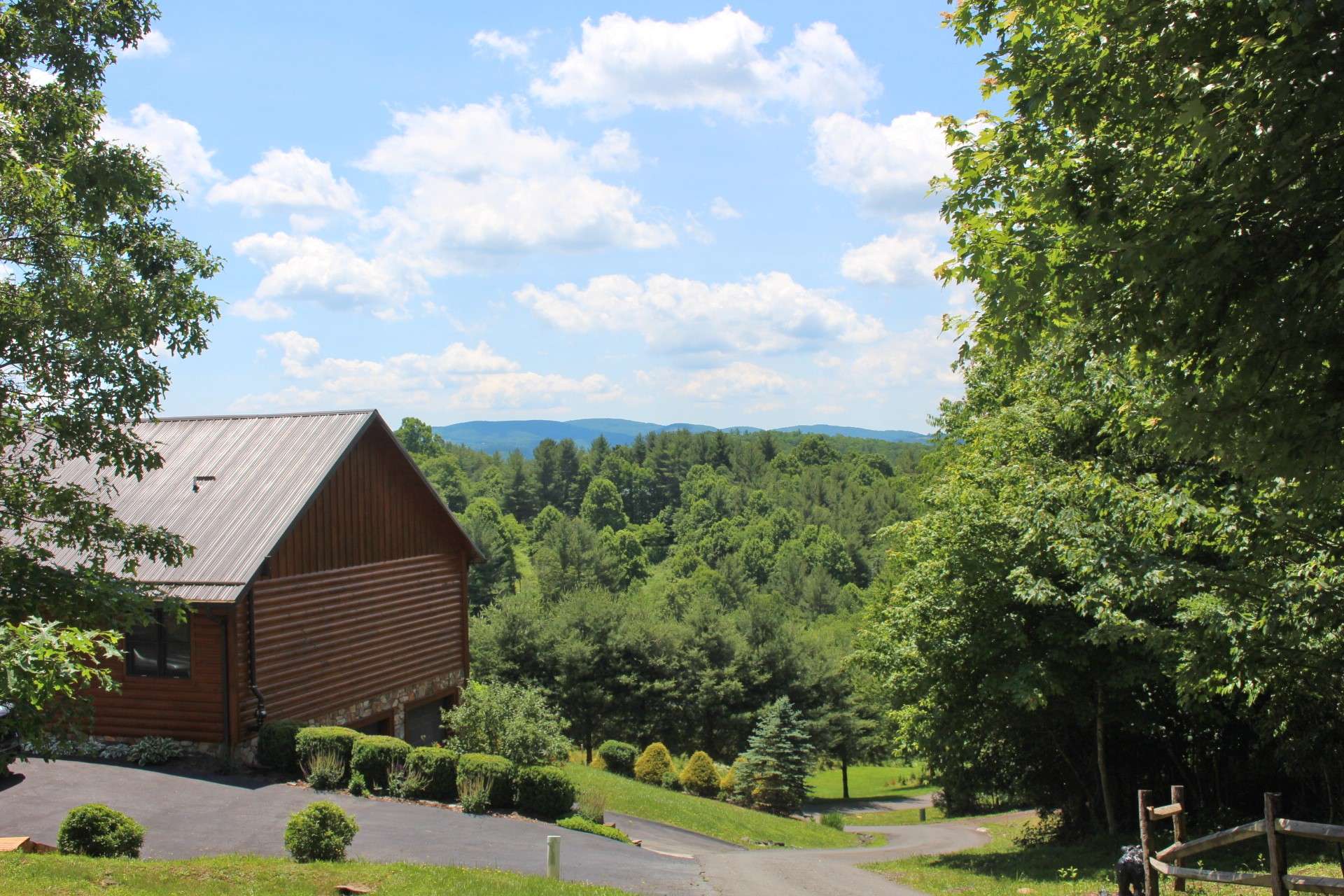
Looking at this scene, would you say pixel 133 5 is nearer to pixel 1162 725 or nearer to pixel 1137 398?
pixel 1137 398

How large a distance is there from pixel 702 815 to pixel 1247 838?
Result: 18.7 metres

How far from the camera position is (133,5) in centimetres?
934

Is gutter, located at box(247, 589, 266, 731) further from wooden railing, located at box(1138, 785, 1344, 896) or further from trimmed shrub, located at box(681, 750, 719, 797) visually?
trimmed shrub, located at box(681, 750, 719, 797)

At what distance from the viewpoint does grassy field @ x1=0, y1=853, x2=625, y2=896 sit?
30.9 feet

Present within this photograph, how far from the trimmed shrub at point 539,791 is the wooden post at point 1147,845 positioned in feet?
33.2

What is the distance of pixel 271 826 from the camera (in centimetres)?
1396

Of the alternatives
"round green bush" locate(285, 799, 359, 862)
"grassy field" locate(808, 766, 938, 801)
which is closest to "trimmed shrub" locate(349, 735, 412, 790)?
"round green bush" locate(285, 799, 359, 862)

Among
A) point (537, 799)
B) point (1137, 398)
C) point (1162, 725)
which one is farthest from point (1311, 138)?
point (1162, 725)

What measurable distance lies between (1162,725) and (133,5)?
21.6 metres

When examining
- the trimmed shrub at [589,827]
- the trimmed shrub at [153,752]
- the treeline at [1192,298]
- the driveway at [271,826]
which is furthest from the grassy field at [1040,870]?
the trimmed shrub at [153,752]

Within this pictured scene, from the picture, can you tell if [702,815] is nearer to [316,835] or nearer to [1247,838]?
[316,835]

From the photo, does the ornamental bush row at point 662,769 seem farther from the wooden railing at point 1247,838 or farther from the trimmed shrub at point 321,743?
the wooden railing at point 1247,838

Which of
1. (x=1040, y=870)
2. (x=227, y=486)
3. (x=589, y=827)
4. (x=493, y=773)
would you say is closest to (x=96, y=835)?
(x=493, y=773)

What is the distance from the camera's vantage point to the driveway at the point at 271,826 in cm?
1295
